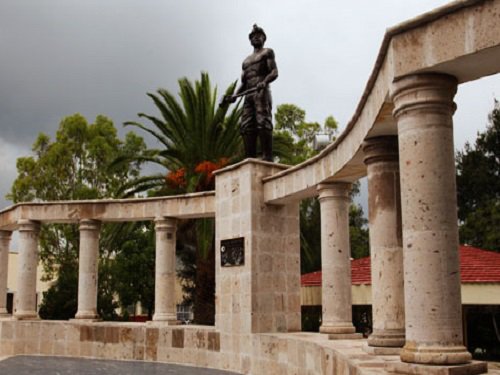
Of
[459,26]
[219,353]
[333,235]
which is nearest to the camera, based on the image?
[459,26]

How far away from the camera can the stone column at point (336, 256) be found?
51.6 ft

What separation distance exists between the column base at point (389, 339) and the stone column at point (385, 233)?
0.06 metres

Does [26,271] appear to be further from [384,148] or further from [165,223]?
[384,148]

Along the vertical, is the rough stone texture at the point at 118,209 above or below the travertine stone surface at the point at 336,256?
above


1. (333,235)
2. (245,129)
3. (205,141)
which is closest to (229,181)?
(245,129)

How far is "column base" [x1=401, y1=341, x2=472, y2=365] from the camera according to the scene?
7.98m

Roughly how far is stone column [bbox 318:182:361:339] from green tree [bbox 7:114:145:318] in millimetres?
24953

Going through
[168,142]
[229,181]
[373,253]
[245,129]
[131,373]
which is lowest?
[131,373]

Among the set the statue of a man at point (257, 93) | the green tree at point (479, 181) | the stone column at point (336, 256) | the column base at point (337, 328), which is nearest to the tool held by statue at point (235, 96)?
the statue of a man at point (257, 93)

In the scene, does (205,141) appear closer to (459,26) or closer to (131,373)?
(131,373)

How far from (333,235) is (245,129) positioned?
16.1 ft

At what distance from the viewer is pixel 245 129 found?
19.1 meters

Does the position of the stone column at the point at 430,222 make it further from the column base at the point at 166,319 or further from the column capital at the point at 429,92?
the column base at the point at 166,319

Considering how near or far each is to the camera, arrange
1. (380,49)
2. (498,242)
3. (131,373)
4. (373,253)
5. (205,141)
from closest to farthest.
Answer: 1. (380,49)
2. (373,253)
3. (131,373)
4. (205,141)
5. (498,242)
